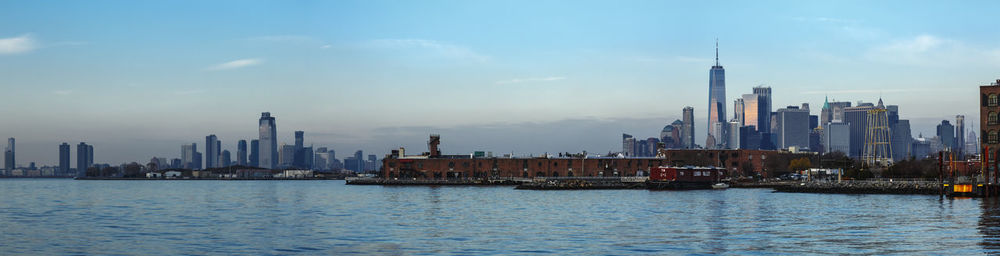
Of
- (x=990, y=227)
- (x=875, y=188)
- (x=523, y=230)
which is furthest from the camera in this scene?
(x=875, y=188)

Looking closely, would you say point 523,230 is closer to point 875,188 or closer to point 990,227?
point 990,227

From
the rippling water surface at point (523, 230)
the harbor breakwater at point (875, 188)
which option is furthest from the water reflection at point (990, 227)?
the harbor breakwater at point (875, 188)

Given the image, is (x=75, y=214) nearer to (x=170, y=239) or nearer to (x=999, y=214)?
(x=170, y=239)

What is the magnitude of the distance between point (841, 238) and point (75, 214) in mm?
69917

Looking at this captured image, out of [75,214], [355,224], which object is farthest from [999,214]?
[75,214]

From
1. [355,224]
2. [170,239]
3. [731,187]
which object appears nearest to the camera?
[170,239]

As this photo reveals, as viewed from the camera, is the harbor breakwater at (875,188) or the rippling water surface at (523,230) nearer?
the rippling water surface at (523,230)

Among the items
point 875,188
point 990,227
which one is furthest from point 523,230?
point 875,188

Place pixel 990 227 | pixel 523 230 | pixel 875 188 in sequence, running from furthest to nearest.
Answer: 1. pixel 875 188
2. pixel 523 230
3. pixel 990 227

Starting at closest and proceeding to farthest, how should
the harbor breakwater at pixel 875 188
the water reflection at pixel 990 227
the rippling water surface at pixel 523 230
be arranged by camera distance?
the water reflection at pixel 990 227
the rippling water surface at pixel 523 230
the harbor breakwater at pixel 875 188

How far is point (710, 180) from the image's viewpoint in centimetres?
17512

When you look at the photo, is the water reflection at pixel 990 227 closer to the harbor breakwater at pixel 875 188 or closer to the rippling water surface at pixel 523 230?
the rippling water surface at pixel 523 230

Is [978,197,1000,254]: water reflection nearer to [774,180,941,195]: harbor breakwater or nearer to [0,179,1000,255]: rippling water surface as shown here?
[0,179,1000,255]: rippling water surface

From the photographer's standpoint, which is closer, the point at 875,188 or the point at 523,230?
the point at 523,230
